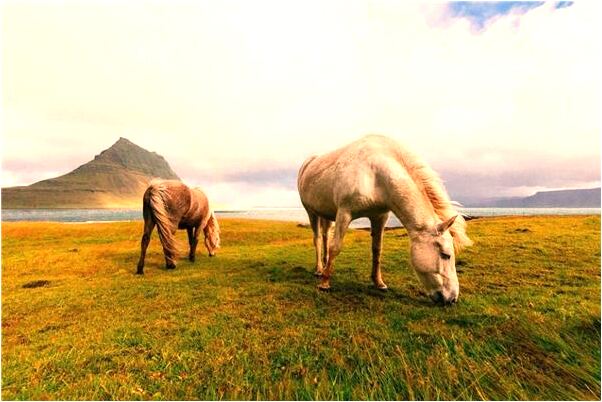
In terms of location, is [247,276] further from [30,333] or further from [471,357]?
[471,357]

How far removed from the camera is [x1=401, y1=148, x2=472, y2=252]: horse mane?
17.5ft

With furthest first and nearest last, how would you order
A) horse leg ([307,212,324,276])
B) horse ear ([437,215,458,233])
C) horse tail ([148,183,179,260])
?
horse tail ([148,183,179,260])
horse leg ([307,212,324,276])
horse ear ([437,215,458,233])

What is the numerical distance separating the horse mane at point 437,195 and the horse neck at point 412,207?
15 cm

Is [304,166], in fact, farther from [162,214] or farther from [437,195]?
[162,214]

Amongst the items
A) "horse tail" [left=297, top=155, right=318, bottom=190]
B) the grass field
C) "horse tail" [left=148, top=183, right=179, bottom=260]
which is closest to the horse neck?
the grass field

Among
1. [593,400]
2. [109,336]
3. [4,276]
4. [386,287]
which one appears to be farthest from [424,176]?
[4,276]

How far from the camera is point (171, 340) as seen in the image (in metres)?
4.01

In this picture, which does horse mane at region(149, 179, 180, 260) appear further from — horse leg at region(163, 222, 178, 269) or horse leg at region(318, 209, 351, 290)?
horse leg at region(318, 209, 351, 290)

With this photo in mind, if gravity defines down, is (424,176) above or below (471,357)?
above

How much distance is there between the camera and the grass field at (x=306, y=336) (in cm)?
273

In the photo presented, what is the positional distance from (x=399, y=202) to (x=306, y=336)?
3.05m

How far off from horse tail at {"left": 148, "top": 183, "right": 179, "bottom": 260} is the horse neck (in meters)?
7.35

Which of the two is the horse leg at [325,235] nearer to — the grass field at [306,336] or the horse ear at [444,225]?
the grass field at [306,336]

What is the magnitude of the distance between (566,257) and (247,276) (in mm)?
9717
